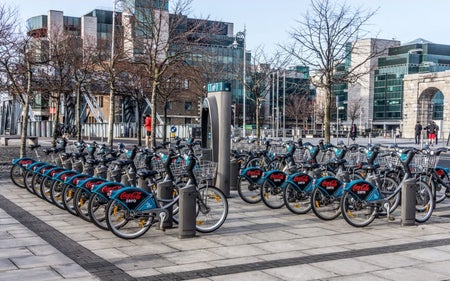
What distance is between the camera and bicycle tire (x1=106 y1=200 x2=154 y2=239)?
23.5 ft

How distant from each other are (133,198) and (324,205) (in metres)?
3.32

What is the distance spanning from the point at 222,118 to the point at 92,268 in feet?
19.6

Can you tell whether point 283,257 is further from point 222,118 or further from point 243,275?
point 222,118

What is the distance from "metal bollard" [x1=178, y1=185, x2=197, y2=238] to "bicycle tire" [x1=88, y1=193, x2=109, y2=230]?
1055 mm

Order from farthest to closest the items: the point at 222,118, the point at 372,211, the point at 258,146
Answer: the point at 258,146, the point at 222,118, the point at 372,211

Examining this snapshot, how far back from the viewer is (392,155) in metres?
10.2

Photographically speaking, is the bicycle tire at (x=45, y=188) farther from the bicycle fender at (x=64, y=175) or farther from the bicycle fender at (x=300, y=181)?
the bicycle fender at (x=300, y=181)

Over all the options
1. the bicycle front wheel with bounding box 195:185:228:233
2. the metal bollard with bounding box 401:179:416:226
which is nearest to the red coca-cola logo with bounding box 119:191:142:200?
the bicycle front wheel with bounding box 195:185:228:233

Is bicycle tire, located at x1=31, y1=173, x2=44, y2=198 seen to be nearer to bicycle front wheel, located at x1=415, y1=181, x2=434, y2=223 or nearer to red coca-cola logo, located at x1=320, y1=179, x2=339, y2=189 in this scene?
red coca-cola logo, located at x1=320, y1=179, x2=339, y2=189

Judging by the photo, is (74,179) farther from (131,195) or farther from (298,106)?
(298,106)

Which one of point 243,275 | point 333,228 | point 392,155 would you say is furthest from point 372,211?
point 243,275

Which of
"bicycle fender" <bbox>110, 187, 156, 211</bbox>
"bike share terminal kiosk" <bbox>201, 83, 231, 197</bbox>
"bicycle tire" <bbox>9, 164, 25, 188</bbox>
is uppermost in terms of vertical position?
"bike share terminal kiosk" <bbox>201, 83, 231, 197</bbox>

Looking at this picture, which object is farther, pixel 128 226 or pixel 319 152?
pixel 319 152

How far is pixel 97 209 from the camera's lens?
762 centimetres
